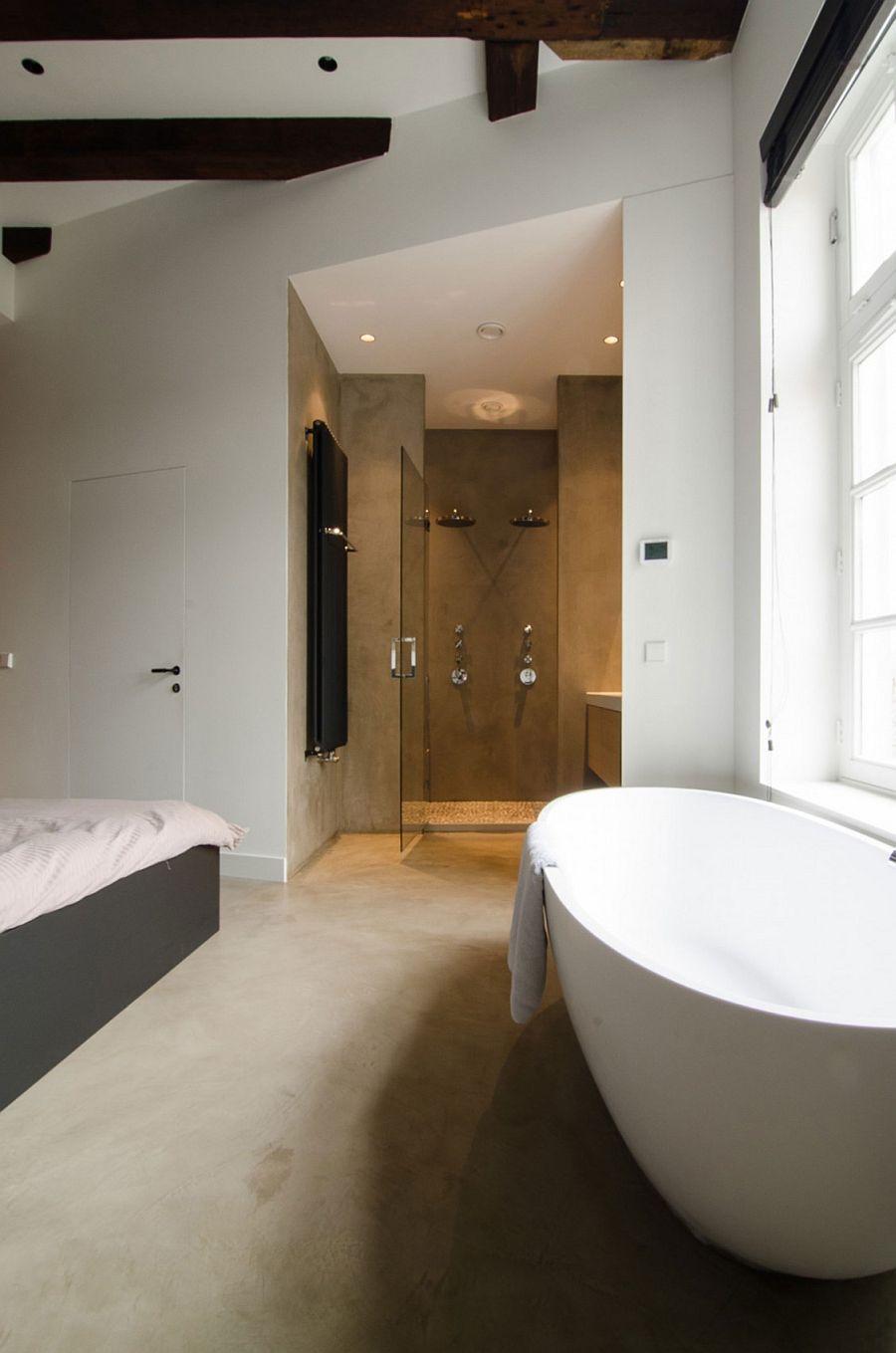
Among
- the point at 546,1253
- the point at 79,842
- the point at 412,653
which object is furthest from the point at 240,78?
the point at 546,1253

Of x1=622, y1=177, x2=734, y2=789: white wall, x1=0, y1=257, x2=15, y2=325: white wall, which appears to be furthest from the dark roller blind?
x1=0, y1=257, x2=15, y2=325: white wall

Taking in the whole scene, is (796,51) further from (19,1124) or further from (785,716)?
(19,1124)

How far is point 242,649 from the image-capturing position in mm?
3287

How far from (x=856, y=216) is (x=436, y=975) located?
268 cm

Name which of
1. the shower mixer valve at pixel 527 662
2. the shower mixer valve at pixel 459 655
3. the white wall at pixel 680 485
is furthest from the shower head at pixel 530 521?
the white wall at pixel 680 485

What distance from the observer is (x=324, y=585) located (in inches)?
142

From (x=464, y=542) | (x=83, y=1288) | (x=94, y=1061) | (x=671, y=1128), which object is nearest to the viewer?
(x=671, y=1128)

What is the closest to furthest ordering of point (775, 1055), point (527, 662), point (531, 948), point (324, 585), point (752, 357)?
point (775, 1055) < point (531, 948) < point (752, 357) < point (324, 585) < point (527, 662)

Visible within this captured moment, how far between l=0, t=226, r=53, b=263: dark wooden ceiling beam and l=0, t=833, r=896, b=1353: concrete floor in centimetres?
374

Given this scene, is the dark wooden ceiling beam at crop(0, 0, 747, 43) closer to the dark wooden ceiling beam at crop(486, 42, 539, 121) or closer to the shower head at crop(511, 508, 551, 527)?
the dark wooden ceiling beam at crop(486, 42, 539, 121)

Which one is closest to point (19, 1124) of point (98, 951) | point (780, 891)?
point (98, 951)

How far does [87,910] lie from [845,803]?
79.5 inches

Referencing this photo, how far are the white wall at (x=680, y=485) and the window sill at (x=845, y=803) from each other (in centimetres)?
40

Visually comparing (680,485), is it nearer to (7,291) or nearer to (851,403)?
(851,403)
